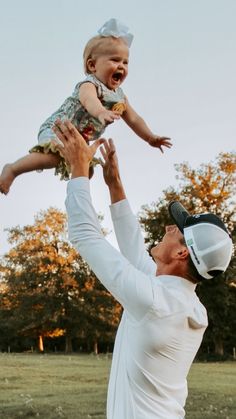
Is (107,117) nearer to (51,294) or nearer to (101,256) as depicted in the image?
(101,256)

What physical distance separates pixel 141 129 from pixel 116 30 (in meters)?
0.57

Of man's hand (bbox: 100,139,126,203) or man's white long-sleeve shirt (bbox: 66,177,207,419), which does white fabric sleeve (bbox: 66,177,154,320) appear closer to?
man's white long-sleeve shirt (bbox: 66,177,207,419)

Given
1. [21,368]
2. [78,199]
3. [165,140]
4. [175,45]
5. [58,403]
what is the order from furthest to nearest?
[21,368] → [58,403] → [175,45] → [165,140] → [78,199]

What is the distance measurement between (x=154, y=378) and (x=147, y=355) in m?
0.09

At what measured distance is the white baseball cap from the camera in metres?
2.28

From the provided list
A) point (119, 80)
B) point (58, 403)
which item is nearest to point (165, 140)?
point (119, 80)

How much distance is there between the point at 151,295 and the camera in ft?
7.22

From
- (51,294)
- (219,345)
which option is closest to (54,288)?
(51,294)

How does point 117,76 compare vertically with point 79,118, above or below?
above

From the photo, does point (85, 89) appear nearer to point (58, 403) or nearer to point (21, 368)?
point (58, 403)

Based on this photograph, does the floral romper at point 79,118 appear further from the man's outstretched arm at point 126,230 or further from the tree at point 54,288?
the tree at point 54,288

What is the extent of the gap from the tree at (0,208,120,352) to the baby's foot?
2652 cm

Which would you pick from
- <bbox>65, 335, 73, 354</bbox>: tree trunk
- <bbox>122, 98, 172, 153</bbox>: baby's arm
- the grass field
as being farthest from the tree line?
<bbox>122, 98, 172, 153</bbox>: baby's arm

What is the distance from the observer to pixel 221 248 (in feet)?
7.53
